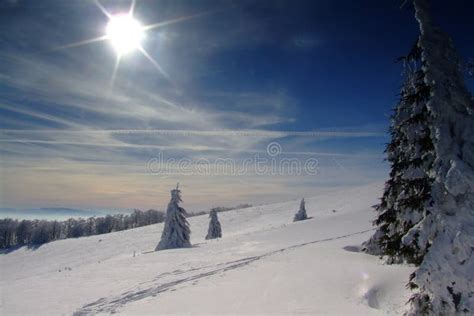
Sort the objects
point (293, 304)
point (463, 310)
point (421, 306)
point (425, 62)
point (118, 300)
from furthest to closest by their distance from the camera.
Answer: point (118, 300), point (293, 304), point (425, 62), point (421, 306), point (463, 310)

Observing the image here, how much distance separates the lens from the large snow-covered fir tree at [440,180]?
8.27m

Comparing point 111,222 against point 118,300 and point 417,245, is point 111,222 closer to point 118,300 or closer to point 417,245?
point 118,300

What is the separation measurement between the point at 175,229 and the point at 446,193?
3495 centimetres

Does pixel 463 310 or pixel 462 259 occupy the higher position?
pixel 462 259

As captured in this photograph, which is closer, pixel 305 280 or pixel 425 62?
pixel 425 62

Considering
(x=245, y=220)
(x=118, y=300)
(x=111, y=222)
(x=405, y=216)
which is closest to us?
(x=405, y=216)

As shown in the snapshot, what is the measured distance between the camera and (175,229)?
40.1 meters

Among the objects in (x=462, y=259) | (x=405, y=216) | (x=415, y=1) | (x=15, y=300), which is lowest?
(x=15, y=300)

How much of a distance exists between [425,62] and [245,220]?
281ft

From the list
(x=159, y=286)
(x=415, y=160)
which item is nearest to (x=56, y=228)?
(x=159, y=286)

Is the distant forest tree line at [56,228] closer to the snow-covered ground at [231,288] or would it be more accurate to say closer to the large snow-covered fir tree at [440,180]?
the snow-covered ground at [231,288]

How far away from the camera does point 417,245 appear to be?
9.53 m

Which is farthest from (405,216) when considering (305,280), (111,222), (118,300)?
(111,222)

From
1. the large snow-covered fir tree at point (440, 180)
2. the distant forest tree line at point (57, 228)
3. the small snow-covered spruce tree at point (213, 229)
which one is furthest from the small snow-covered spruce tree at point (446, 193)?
the distant forest tree line at point (57, 228)
